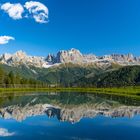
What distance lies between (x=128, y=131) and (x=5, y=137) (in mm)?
12861

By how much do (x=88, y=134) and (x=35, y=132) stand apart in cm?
514

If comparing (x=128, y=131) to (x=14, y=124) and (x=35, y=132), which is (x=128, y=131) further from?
(x=14, y=124)

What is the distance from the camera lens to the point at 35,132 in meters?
33.1

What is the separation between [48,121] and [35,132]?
9.41 meters

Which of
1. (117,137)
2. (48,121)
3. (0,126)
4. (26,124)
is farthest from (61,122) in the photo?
(117,137)

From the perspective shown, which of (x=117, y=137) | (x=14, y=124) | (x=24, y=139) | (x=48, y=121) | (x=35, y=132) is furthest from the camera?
(x=48, y=121)

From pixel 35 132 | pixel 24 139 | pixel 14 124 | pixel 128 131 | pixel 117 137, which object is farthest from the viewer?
pixel 14 124

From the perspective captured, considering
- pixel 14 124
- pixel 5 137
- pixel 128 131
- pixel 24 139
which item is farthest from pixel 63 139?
pixel 14 124

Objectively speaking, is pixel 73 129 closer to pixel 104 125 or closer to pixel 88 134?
pixel 88 134

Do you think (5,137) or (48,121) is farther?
(48,121)

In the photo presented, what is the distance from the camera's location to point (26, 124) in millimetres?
39281

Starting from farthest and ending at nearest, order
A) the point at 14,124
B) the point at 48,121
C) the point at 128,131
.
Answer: the point at 48,121 < the point at 14,124 < the point at 128,131

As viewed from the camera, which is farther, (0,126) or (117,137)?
(0,126)

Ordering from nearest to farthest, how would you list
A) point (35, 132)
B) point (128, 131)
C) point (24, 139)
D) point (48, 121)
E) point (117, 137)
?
1. point (24, 139)
2. point (117, 137)
3. point (35, 132)
4. point (128, 131)
5. point (48, 121)
